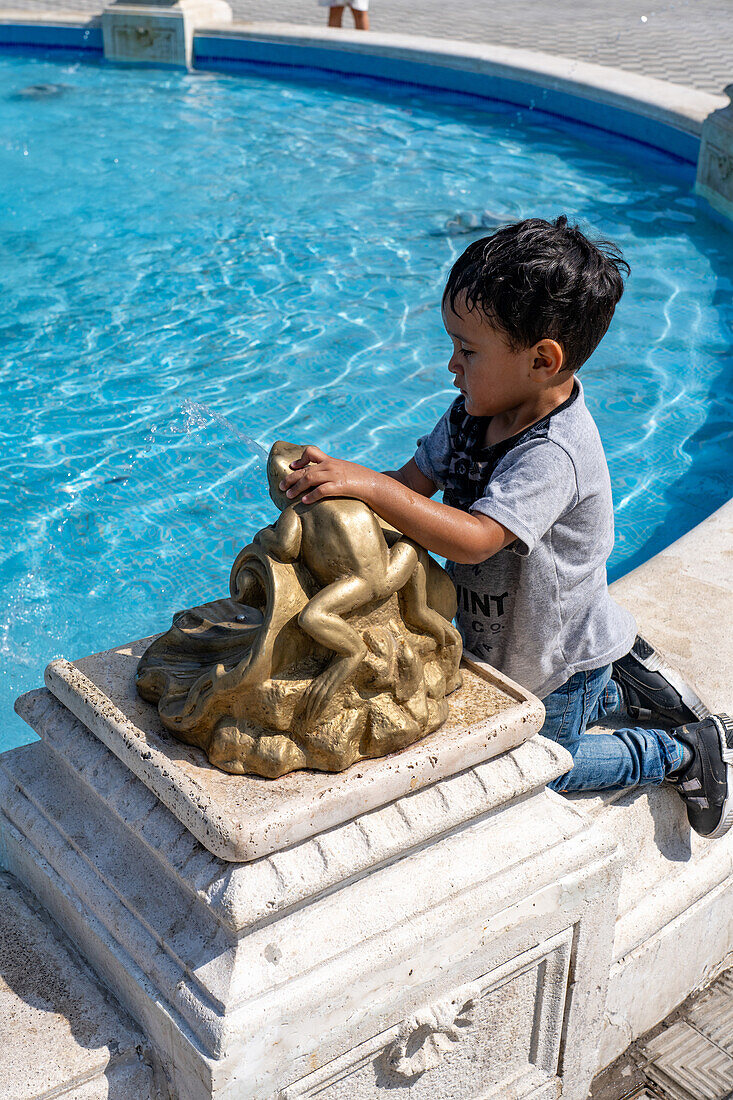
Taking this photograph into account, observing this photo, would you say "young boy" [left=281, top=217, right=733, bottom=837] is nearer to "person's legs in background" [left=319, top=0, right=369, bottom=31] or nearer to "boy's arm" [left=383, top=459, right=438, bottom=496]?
"boy's arm" [left=383, top=459, right=438, bottom=496]

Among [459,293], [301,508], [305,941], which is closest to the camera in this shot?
[305,941]

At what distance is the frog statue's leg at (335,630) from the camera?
64.2 inches

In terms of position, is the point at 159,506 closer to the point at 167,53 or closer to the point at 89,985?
the point at 89,985

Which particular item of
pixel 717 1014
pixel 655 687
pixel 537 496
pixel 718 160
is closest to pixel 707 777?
pixel 655 687

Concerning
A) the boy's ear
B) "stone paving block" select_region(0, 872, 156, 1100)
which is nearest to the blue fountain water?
"stone paving block" select_region(0, 872, 156, 1100)

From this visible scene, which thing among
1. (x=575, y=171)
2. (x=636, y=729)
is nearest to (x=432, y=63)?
(x=575, y=171)

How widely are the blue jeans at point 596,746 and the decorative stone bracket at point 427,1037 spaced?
0.54 meters

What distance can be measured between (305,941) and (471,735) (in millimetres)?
428

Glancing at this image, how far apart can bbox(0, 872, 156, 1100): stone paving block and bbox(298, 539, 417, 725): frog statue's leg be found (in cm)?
63

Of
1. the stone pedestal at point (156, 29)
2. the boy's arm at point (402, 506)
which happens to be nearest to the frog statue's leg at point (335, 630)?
the boy's arm at point (402, 506)

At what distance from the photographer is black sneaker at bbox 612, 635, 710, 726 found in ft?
8.00

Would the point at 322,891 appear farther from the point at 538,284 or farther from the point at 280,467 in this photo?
the point at 538,284

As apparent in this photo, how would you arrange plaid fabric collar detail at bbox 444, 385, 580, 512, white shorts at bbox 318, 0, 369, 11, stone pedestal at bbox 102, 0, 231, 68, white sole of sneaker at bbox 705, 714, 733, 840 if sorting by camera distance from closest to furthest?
plaid fabric collar detail at bbox 444, 385, 580, 512
white sole of sneaker at bbox 705, 714, 733, 840
white shorts at bbox 318, 0, 369, 11
stone pedestal at bbox 102, 0, 231, 68

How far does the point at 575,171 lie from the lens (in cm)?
841
